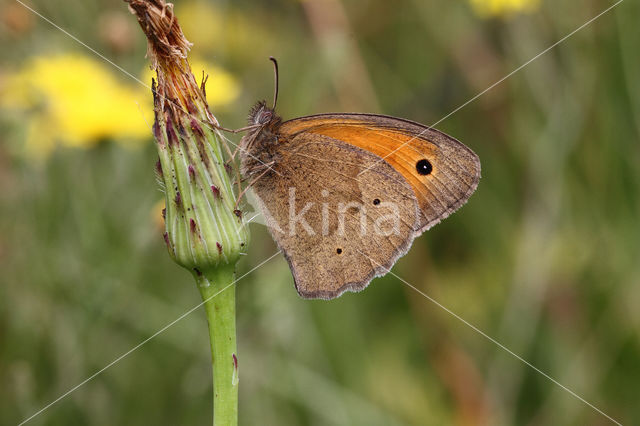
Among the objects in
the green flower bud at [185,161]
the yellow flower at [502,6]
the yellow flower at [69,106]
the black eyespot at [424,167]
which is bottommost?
the green flower bud at [185,161]

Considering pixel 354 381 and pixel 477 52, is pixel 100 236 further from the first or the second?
pixel 477 52

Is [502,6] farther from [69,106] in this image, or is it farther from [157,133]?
[157,133]

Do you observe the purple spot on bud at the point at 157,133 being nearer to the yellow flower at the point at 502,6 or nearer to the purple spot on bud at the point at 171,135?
the purple spot on bud at the point at 171,135

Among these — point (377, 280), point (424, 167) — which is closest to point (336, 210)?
point (424, 167)

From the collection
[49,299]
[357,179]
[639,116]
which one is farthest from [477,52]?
[49,299]

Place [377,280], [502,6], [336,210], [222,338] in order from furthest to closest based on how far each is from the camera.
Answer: [377,280] → [502,6] → [336,210] → [222,338]

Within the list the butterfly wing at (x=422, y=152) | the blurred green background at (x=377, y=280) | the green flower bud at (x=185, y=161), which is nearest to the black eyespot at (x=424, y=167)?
the butterfly wing at (x=422, y=152)

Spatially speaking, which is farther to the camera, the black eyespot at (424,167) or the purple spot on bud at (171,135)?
the black eyespot at (424,167)
